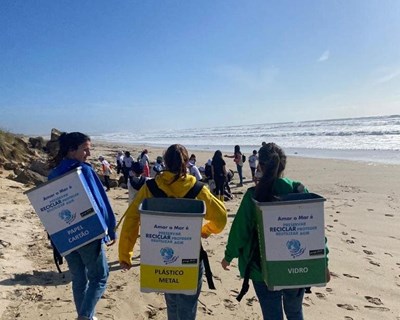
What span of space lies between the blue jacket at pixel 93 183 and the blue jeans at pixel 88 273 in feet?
0.52

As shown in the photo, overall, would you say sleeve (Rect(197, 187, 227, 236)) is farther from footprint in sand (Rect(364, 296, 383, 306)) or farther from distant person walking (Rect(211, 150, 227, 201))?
distant person walking (Rect(211, 150, 227, 201))

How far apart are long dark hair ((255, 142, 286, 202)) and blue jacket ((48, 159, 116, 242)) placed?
56.4 inches

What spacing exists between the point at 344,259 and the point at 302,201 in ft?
12.6

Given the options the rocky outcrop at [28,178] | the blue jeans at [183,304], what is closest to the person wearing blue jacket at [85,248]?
the blue jeans at [183,304]

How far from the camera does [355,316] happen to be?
400 cm

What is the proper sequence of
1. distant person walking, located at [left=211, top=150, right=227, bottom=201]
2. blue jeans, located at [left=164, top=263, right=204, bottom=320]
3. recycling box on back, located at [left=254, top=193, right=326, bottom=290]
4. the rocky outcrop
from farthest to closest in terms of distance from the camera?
the rocky outcrop → distant person walking, located at [left=211, top=150, right=227, bottom=201] → blue jeans, located at [left=164, top=263, right=204, bottom=320] → recycling box on back, located at [left=254, top=193, right=326, bottom=290]

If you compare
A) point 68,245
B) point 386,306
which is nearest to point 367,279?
point 386,306

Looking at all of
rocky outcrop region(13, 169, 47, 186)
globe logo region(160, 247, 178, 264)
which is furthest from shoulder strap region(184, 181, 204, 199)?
rocky outcrop region(13, 169, 47, 186)

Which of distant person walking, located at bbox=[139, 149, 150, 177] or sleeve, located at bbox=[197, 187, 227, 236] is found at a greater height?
sleeve, located at bbox=[197, 187, 227, 236]

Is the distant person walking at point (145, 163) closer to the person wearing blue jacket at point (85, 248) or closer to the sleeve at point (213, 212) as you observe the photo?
the person wearing blue jacket at point (85, 248)

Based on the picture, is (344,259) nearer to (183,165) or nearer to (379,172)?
(183,165)

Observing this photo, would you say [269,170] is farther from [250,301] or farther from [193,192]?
[250,301]

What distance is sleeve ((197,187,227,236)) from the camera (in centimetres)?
284

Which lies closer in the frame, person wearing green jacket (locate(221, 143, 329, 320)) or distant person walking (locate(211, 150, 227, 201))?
person wearing green jacket (locate(221, 143, 329, 320))
